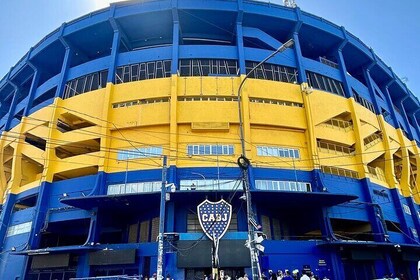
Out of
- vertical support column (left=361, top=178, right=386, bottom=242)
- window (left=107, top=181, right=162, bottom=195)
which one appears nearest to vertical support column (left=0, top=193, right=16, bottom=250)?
window (left=107, top=181, right=162, bottom=195)

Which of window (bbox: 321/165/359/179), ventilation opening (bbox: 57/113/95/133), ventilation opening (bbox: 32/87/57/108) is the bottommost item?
window (bbox: 321/165/359/179)

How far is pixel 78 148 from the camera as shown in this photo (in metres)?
30.4

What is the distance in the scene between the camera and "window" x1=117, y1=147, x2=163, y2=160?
2650 centimetres

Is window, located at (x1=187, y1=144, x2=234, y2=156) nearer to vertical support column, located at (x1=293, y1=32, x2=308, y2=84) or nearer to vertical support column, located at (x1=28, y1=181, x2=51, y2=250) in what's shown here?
vertical support column, located at (x1=293, y1=32, x2=308, y2=84)

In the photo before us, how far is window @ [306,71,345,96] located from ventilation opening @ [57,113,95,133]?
21970 mm

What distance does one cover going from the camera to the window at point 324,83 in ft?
105

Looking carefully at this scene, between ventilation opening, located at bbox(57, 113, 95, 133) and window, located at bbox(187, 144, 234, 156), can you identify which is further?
ventilation opening, located at bbox(57, 113, 95, 133)

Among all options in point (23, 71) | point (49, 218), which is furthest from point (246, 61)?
point (23, 71)

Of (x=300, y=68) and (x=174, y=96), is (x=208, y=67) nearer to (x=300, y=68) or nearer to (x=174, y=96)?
(x=174, y=96)

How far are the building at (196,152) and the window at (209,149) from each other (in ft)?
0.27

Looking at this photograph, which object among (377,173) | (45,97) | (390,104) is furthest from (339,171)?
(45,97)

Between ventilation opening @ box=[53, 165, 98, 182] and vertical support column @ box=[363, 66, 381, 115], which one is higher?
vertical support column @ box=[363, 66, 381, 115]

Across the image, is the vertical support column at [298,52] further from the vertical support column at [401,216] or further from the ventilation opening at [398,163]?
the ventilation opening at [398,163]

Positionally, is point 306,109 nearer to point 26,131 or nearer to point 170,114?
point 170,114
